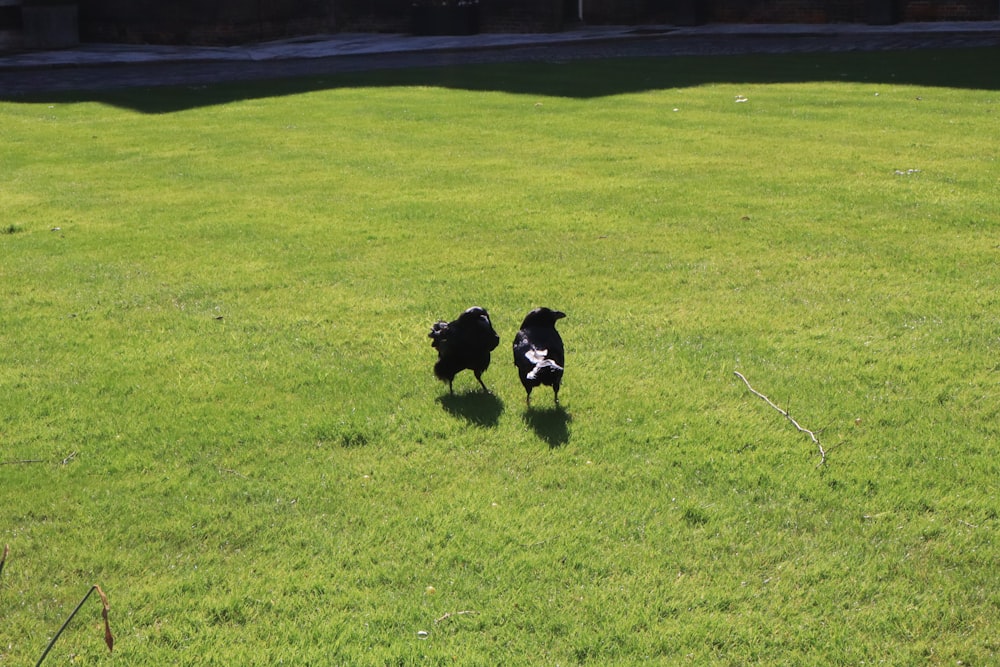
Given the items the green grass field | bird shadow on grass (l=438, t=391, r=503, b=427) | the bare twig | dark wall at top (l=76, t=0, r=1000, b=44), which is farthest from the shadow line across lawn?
the bare twig

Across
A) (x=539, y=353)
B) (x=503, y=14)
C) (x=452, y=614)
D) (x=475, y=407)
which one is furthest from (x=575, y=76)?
(x=452, y=614)

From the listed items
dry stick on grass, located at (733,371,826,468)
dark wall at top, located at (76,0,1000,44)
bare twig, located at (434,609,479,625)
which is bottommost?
bare twig, located at (434,609,479,625)

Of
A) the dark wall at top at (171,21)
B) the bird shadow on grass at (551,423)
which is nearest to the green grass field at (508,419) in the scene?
the bird shadow on grass at (551,423)

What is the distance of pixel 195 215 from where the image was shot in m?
10.1

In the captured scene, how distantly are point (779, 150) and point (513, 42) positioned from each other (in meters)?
16.0

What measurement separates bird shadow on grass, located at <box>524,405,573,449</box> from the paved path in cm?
1782

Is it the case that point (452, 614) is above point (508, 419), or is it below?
below

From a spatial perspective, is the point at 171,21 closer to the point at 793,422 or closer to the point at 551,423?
the point at 551,423

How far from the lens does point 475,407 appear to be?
5.73 meters

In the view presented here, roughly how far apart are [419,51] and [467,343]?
22.7 m

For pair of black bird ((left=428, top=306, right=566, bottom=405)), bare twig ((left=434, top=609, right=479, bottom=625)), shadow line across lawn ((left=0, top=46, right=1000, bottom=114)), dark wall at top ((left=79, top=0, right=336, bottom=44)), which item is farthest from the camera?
dark wall at top ((left=79, top=0, right=336, bottom=44))

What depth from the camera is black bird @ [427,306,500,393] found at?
558cm

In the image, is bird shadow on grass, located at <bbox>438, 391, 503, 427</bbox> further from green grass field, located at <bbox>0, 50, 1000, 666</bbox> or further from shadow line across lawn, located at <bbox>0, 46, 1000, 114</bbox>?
shadow line across lawn, located at <bbox>0, 46, 1000, 114</bbox>

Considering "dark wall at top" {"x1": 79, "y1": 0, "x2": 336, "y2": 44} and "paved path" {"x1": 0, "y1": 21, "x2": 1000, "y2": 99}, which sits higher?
"dark wall at top" {"x1": 79, "y1": 0, "x2": 336, "y2": 44}
